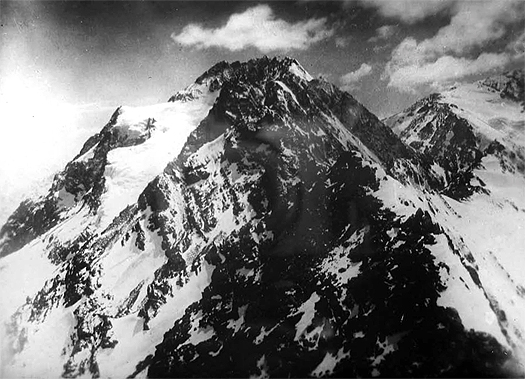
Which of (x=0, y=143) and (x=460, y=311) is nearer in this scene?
(x=460, y=311)

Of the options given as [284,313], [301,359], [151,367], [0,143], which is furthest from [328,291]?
[0,143]

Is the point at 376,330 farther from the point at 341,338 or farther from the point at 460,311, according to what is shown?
the point at 460,311

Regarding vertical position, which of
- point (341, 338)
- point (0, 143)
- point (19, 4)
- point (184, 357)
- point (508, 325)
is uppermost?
point (0, 143)

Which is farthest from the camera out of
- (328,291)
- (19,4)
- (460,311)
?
(328,291)

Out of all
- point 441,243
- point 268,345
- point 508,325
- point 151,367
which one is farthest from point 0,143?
point 508,325

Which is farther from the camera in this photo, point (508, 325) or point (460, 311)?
point (508, 325)

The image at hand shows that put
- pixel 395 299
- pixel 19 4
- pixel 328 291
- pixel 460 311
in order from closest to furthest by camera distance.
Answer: pixel 19 4
pixel 460 311
pixel 395 299
pixel 328 291

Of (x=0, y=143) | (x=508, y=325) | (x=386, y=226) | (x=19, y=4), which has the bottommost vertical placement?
(x=508, y=325)

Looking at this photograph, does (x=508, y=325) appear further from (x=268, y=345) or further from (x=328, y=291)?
(x=268, y=345)

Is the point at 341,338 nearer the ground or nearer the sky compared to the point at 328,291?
nearer the ground
